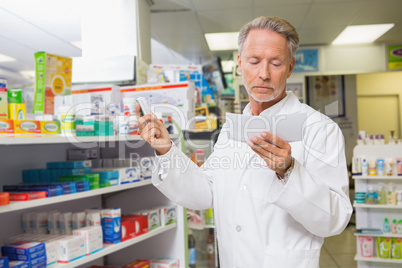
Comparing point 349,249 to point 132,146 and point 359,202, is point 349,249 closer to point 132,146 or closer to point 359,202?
point 359,202

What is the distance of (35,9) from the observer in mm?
5602

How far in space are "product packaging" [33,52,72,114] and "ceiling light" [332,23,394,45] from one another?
564 cm

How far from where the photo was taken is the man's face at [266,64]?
142cm

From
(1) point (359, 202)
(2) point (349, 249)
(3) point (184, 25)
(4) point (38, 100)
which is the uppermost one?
(3) point (184, 25)

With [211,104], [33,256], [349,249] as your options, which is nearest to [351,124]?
[349,249]

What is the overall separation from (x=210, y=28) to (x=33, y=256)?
18.2 feet

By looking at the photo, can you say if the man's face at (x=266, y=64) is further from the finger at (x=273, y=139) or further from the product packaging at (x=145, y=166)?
the product packaging at (x=145, y=166)

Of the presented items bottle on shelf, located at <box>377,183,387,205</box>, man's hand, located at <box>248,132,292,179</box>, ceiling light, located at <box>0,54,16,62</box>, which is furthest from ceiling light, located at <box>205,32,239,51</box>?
man's hand, located at <box>248,132,292,179</box>

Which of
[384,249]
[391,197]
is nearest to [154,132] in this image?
[391,197]

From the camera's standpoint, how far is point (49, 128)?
5.89 ft

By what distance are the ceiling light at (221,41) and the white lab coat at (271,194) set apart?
5.64m

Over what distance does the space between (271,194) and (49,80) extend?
5.16 ft

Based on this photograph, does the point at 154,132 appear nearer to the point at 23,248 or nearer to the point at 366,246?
the point at 23,248

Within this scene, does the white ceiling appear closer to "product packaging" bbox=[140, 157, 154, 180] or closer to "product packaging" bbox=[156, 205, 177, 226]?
"product packaging" bbox=[140, 157, 154, 180]
